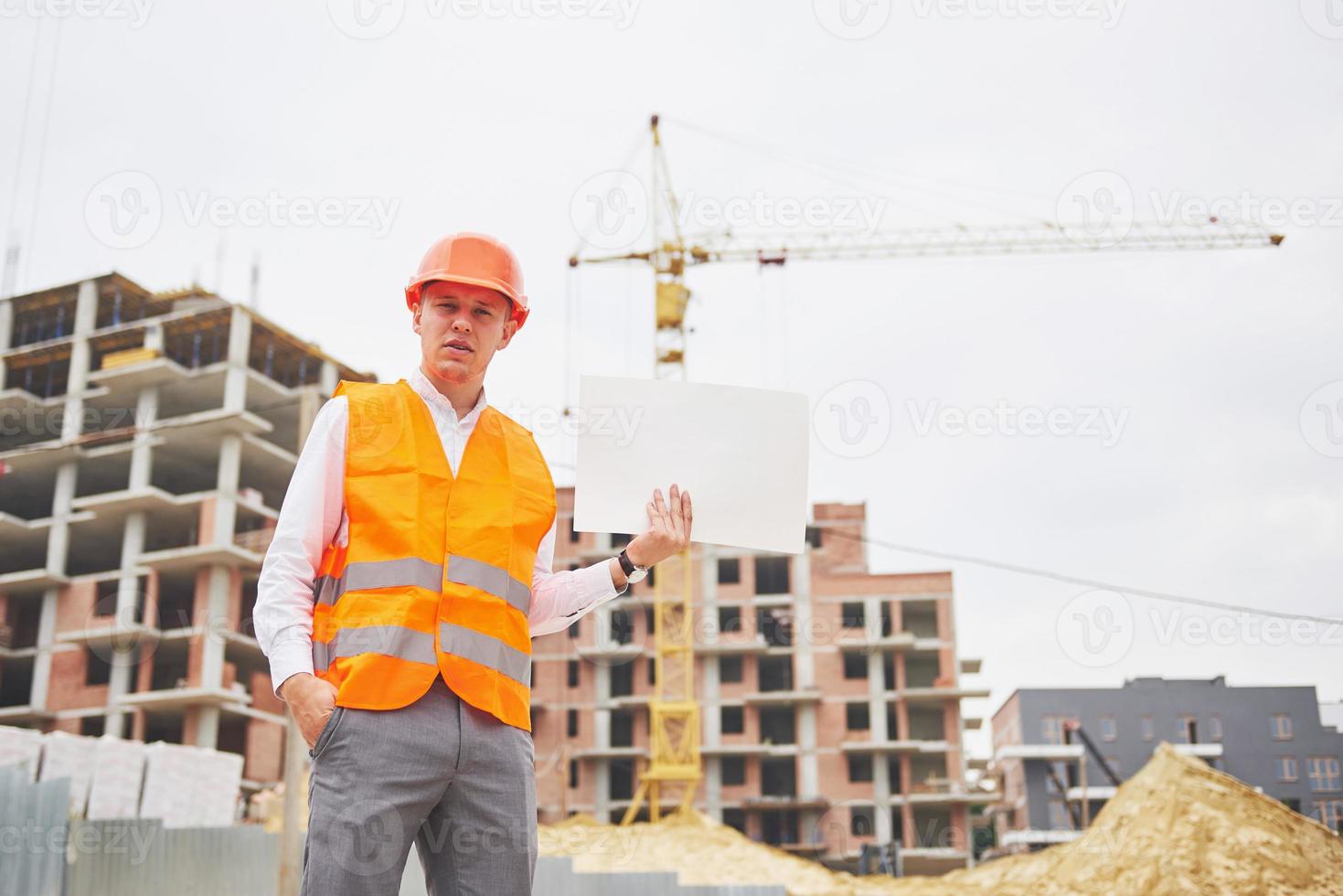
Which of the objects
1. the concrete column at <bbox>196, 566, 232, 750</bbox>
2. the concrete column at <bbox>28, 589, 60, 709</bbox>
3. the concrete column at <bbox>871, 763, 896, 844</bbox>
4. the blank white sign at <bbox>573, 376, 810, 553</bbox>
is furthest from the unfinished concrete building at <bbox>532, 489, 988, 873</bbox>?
the blank white sign at <bbox>573, 376, 810, 553</bbox>

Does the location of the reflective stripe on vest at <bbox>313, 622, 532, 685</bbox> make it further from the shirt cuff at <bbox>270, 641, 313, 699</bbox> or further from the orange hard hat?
the orange hard hat

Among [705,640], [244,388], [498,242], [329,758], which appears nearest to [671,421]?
[498,242]

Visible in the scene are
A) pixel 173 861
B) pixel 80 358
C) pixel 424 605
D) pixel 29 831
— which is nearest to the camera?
pixel 424 605

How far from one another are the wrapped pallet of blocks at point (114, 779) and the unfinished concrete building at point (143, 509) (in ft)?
61.1

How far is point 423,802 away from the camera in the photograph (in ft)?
7.73

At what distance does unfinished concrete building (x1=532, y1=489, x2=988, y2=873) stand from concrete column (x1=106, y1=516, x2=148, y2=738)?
17437 mm

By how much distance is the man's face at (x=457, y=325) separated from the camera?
2670 millimetres

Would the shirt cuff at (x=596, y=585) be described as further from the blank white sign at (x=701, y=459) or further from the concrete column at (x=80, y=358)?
the concrete column at (x=80, y=358)

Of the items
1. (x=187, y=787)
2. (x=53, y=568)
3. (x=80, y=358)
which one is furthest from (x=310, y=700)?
(x=80, y=358)

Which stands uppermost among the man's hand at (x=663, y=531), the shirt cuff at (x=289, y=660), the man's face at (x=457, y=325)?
the man's face at (x=457, y=325)

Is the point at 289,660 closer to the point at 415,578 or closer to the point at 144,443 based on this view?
the point at 415,578

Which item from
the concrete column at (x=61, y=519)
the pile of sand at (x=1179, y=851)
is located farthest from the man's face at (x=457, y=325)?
the concrete column at (x=61, y=519)

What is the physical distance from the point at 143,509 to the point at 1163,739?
168ft

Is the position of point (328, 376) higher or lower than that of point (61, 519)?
higher
